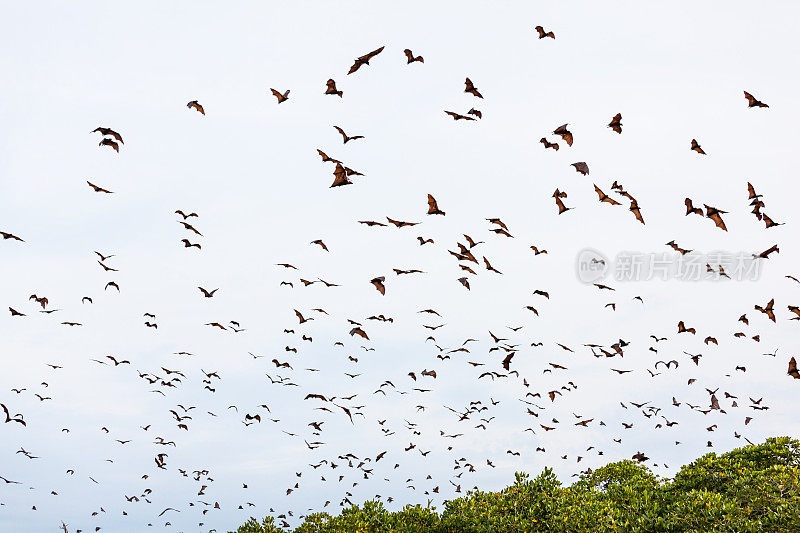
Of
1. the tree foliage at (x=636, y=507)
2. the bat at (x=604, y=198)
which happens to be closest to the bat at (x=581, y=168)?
the bat at (x=604, y=198)

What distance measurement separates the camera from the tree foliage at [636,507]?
17.2 meters

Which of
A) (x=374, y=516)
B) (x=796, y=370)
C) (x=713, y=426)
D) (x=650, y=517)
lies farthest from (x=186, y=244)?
(x=713, y=426)

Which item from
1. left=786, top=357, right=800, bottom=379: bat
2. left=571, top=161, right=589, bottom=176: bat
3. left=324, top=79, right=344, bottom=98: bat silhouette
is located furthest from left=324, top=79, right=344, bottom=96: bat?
left=786, top=357, right=800, bottom=379: bat

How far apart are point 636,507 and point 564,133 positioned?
1243 cm

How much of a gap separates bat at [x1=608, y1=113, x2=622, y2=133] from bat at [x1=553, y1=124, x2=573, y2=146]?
1.25 metres

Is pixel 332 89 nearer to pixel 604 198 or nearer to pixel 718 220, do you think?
pixel 604 198

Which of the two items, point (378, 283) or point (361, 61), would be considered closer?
point (361, 61)

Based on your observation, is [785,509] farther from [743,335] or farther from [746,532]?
[743,335]

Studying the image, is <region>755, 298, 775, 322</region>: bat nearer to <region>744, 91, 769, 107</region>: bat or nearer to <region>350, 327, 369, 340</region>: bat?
<region>744, 91, 769, 107</region>: bat

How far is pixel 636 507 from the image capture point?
61.9ft

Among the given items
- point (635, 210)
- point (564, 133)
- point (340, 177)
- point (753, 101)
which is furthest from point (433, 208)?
point (753, 101)

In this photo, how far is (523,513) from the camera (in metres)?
19.3

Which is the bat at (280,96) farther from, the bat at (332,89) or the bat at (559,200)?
the bat at (559,200)

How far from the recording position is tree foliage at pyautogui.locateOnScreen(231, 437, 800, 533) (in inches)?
675
